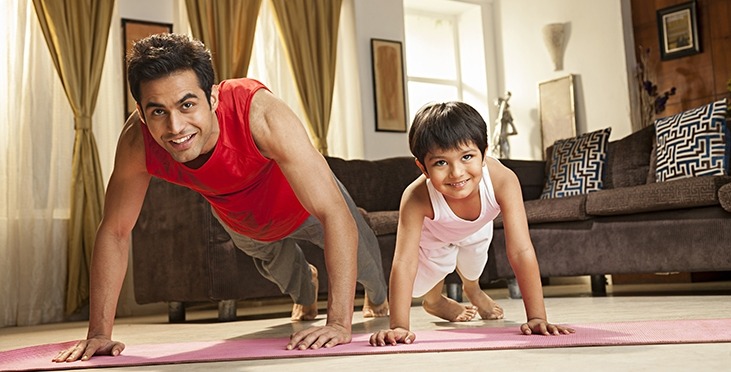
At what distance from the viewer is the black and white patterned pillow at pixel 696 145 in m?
4.37

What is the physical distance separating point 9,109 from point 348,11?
2.87 metres

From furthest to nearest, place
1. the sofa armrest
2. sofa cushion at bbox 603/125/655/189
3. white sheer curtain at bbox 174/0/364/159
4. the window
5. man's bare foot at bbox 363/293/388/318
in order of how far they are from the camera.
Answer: the window < white sheer curtain at bbox 174/0/364/159 < the sofa armrest < sofa cushion at bbox 603/125/655/189 < man's bare foot at bbox 363/293/388/318

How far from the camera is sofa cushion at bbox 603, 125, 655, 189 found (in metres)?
5.02

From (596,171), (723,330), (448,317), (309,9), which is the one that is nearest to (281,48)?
(309,9)

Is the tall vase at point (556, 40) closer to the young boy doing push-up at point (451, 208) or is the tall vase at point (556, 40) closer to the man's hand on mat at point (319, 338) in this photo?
the young boy doing push-up at point (451, 208)

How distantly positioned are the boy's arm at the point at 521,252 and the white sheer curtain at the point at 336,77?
408cm

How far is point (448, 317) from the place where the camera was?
300cm

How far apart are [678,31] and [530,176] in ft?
7.49

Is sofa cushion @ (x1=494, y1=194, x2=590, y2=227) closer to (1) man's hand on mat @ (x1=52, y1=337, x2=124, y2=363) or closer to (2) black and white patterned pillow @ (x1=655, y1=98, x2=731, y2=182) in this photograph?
(2) black and white patterned pillow @ (x1=655, y1=98, x2=731, y2=182)

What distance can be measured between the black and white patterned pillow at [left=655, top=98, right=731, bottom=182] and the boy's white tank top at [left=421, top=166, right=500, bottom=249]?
2.05 metres

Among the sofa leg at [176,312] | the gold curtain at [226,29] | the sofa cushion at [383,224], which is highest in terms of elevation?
the gold curtain at [226,29]

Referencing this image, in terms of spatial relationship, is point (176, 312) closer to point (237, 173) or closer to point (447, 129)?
point (237, 173)

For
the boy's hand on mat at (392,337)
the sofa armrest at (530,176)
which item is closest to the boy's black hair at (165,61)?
the boy's hand on mat at (392,337)

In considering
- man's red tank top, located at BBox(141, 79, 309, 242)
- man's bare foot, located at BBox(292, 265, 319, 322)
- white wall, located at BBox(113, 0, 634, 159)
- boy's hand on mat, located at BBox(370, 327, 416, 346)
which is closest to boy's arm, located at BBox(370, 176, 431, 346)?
boy's hand on mat, located at BBox(370, 327, 416, 346)
